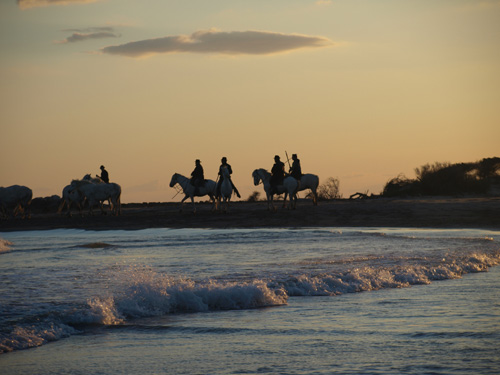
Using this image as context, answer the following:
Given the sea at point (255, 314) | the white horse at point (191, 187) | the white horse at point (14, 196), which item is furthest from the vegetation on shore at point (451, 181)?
the sea at point (255, 314)

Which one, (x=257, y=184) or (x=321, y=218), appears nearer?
(x=321, y=218)

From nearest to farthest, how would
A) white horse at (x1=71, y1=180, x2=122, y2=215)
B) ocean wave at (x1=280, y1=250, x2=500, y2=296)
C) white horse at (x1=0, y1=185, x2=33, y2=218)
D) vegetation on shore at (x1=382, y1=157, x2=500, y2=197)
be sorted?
ocean wave at (x1=280, y1=250, x2=500, y2=296)
white horse at (x1=71, y1=180, x2=122, y2=215)
white horse at (x1=0, y1=185, x2=33, y2=218)
vegetation on shore at (x1=382, y1=157, x2=500, y2=197)

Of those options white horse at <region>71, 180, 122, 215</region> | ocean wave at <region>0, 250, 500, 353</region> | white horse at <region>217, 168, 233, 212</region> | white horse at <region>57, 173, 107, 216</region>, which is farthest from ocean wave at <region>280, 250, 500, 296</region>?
white horse at <region>57, 173, 107, 216</region>

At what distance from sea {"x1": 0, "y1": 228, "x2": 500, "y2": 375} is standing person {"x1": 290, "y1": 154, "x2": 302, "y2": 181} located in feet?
64.0

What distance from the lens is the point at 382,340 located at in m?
7.27

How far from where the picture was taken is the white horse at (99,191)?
125 ft

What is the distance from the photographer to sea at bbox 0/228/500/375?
6613 millimetres

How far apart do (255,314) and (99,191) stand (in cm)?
2982

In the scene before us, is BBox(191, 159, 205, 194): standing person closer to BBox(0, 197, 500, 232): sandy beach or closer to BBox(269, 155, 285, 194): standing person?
BBox(0, 197, 500, 232): sandy beach

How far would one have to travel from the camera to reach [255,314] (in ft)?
30.3

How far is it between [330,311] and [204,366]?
3.01 m

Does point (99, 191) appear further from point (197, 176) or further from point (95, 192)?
point (197, 176)

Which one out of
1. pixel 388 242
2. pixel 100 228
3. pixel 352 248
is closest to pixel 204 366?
pixel 352 248

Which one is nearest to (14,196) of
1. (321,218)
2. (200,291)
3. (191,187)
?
(191,187)
